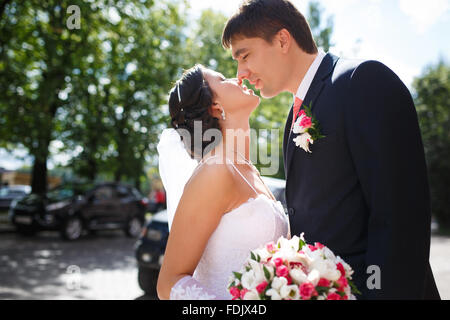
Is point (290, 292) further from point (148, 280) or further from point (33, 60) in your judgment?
point (33, 60)

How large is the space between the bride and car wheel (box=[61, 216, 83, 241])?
1014 centimetres

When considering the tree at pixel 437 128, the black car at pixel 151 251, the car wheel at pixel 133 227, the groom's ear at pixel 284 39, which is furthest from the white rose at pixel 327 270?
the tree at pixel 437 128

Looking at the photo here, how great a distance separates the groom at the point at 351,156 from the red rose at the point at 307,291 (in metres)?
0.26

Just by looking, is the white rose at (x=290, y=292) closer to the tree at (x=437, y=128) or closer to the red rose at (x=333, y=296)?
the red rose at (x=333, y=296)

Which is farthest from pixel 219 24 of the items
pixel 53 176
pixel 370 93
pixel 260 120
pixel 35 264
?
pixel 53 176

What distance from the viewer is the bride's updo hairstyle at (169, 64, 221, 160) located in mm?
2520

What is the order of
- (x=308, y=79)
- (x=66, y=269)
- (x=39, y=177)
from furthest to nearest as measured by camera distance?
(x=39, y=177), (x=66, y=269), (x=308, y=79)

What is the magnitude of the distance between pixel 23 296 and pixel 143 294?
183 centimetres

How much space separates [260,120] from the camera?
18.5 m

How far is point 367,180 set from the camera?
151cm

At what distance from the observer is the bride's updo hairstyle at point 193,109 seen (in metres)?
2.52

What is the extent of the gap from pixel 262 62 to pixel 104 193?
1190 cm

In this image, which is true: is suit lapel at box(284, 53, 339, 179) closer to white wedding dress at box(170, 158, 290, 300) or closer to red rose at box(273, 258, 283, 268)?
white wedding dress at box(170, 158, 290, 300)

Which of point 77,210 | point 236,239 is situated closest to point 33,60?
point 77,210
